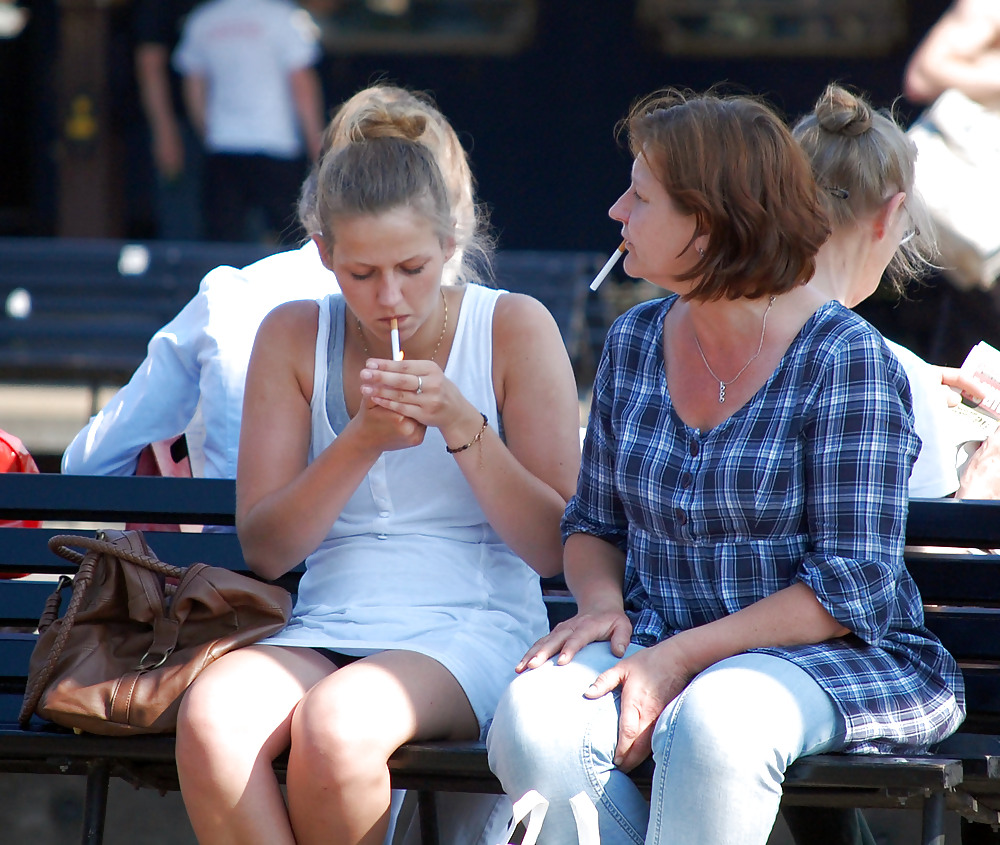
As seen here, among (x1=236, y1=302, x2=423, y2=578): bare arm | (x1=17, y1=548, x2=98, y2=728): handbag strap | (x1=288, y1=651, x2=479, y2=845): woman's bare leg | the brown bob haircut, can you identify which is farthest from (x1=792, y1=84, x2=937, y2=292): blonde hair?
(x1=17, y1=548, x2=98, y2=728): handbag strap

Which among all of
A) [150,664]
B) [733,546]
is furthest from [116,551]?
[733,546]

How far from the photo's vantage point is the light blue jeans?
6.13 feet

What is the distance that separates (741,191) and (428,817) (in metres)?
1.24

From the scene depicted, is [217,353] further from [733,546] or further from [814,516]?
[814,516]

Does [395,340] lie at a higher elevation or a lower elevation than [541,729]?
higher

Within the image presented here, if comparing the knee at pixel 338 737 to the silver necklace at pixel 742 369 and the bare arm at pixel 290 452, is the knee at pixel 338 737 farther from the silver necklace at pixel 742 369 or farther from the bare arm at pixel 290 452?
the silver necklace at pixel 742 369

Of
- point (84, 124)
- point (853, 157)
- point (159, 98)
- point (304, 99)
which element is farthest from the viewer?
point (84, 124)

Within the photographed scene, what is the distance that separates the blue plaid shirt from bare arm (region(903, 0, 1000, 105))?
8.08 feet

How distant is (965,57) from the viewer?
4379mm

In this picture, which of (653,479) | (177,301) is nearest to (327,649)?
(653,479)

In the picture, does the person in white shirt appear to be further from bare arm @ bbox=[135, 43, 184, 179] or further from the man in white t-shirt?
bare arm @ bbox=[135, 43, 184, 179]

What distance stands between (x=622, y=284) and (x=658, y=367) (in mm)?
5293

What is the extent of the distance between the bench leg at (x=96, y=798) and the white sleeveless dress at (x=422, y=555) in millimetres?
342

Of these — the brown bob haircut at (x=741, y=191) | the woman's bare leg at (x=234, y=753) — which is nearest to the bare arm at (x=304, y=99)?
the brown bob haircut at (x=741, y=191)
